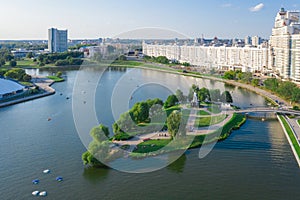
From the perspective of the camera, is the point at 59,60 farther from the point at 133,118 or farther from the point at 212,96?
the point at 133,118

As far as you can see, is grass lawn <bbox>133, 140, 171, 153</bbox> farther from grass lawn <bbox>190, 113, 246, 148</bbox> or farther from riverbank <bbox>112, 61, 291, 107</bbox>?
riverbank <bbox>112, 61, 291, 107</bbox>

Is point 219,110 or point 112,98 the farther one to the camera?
point 112,98

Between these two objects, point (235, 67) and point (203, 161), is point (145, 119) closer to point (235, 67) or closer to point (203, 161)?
point (203, 161)

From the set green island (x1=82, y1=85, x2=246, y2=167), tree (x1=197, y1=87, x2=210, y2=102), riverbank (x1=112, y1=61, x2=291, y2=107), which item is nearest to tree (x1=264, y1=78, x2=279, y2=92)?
riverbank (x1=112, y1=61, x2=291, y2=107)

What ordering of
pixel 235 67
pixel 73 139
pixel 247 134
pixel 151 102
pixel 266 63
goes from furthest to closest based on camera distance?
pixel 235 67
pixel 266 63
pixel 151 102
pixel 247 134
pixel 73 139

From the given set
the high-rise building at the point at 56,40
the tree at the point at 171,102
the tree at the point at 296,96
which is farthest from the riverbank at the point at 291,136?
the high-rise building at the point at 56,40

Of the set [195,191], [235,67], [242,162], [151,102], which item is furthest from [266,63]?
[195,191]

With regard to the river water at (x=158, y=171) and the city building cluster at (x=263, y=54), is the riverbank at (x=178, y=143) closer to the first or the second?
the river water at (x=158, y=171)
